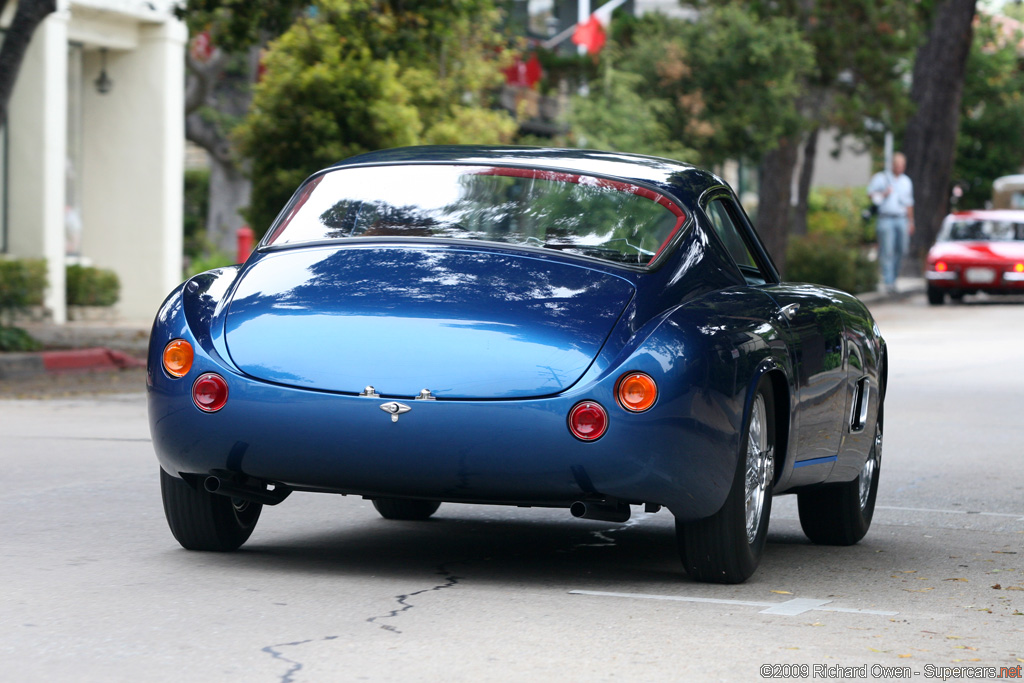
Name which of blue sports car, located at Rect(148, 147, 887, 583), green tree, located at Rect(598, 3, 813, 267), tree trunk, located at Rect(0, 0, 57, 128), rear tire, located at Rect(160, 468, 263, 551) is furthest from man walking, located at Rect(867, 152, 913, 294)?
rear tire, located at Rect(160, 468, 263, 551)

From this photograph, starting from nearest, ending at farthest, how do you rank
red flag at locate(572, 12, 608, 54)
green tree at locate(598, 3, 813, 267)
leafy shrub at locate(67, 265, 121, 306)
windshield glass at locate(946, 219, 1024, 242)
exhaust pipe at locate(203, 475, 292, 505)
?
1. exhaust pipe at locate(203, 475, 292, 505)
2. leafy shrub at locate(67, 265, 121, 306)
3. green tree at locate(598, 3, 813, 267)
4. windshield glass at locate(946, 219, 1024, 242)
5. red flag at locate(572, 12, 608, 54)

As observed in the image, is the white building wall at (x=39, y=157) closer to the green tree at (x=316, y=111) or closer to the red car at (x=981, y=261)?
the green tree at (x=316, y=111)

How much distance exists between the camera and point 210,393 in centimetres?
545

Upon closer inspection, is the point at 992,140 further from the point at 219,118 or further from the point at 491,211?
the point at 491,211

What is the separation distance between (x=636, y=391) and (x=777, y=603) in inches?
33.0

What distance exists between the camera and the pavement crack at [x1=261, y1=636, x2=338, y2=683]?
4258 millimetres

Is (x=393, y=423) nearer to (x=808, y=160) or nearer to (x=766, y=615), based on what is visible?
(x=766, y=615)

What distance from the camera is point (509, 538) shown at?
6.75 m

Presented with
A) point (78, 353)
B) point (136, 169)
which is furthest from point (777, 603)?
point (136, 169)

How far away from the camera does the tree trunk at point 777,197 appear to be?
29281 mm

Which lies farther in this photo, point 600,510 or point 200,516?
point 200,516

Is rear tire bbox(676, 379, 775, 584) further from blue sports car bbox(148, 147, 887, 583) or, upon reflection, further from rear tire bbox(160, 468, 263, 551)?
rear tire bbox(160, 468, 263, 551)

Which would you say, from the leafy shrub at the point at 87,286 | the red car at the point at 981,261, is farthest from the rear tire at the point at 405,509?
the red car at the point at 981,261

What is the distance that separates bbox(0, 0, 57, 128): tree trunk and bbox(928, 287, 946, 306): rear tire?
17.5 meters
